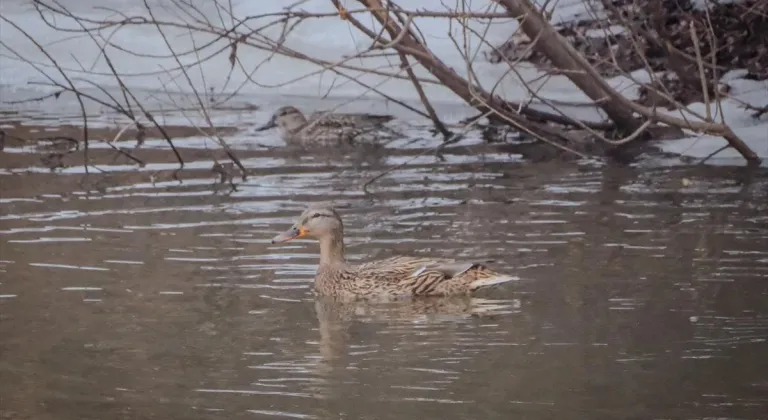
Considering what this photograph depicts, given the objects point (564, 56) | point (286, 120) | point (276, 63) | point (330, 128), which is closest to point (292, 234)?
point (564, 56)

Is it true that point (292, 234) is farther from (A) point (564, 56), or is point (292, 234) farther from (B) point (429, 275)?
(A) point (564, 56)

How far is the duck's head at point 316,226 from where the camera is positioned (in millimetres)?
8180

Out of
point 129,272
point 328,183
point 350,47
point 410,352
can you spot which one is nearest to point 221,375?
point 410,352

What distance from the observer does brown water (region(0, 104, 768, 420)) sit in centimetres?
536

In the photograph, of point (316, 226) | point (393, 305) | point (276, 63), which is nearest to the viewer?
point (393, 305)

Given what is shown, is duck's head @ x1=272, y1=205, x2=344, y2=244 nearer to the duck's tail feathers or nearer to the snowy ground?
the duck's tail feathers

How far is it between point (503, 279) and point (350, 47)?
12.0 m

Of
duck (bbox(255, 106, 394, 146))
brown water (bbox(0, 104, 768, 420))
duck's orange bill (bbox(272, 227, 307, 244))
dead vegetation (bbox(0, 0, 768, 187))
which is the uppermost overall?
dead vegetation (bbox(0, 0, 768, 187))

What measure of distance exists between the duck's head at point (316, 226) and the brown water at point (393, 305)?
0.69ft

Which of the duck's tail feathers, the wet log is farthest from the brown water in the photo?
the wet log

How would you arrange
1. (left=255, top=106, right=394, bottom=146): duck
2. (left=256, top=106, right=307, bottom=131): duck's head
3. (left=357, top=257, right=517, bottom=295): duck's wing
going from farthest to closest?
(left=256, top=106, right=307, bottom=131): duck's head < (left=255, top=106, right=394, bottom=146): duck < (left=357, top=257, right=517, bottom=295): duck's wing

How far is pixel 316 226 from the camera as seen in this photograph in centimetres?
817

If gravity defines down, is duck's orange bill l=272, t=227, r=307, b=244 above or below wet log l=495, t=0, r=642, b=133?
below

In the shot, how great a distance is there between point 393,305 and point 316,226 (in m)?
0.93
